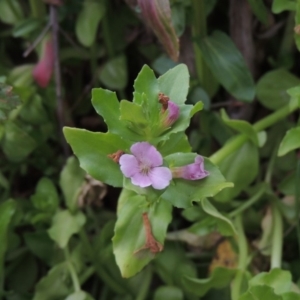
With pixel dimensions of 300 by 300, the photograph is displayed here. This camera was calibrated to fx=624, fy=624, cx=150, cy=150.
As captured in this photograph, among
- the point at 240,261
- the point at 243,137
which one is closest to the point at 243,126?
the point at 243,137

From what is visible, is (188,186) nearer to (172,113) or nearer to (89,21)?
(172,113)

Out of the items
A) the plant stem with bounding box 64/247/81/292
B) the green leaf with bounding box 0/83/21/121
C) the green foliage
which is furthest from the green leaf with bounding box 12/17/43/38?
the plant stem with bounding box 64/247/81/292

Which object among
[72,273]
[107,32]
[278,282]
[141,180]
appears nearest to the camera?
[141,180]

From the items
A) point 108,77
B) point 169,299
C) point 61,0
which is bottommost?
point 169,299

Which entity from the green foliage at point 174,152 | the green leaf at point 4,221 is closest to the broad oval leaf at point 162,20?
the green foliage at point 174,152

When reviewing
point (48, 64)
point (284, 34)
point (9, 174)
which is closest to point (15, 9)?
point (48, 64)

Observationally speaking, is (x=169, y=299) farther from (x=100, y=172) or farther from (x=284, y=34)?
(x=284, y=34)
